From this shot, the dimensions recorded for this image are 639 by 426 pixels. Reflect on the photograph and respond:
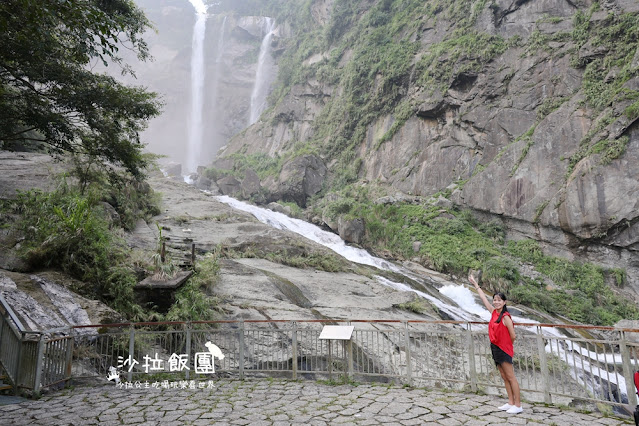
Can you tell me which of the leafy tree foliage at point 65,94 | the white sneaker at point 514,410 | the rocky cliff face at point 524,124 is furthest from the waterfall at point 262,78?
the white sneaker at point 514,410

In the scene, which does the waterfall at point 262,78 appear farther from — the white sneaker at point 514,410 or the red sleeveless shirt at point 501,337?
the white sneaker at point 514,410

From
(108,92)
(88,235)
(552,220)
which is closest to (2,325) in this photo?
(88,235)

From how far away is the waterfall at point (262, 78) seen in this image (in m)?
62.8

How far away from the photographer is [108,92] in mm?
9000

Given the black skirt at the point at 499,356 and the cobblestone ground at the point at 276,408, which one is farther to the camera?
the black skirt at the point at 499,356

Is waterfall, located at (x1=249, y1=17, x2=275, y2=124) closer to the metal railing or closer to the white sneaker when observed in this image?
the metal railing

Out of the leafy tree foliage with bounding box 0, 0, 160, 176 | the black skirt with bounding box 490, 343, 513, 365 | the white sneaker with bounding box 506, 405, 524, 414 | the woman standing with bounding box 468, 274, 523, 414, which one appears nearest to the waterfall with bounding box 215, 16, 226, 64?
the leafy tree foliage with bounding box 0, 0, 160, 176

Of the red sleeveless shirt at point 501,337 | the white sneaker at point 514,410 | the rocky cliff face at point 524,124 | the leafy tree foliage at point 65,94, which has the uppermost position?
the rocky cliff face at point 524,124

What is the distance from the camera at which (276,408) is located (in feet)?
17.1

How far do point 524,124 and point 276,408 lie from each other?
23.5 metres

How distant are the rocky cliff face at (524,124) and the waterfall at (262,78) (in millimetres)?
31210

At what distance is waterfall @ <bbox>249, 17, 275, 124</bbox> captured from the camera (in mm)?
62750

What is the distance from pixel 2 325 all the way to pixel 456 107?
26.9m

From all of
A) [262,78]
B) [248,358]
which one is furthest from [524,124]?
[262,78]
